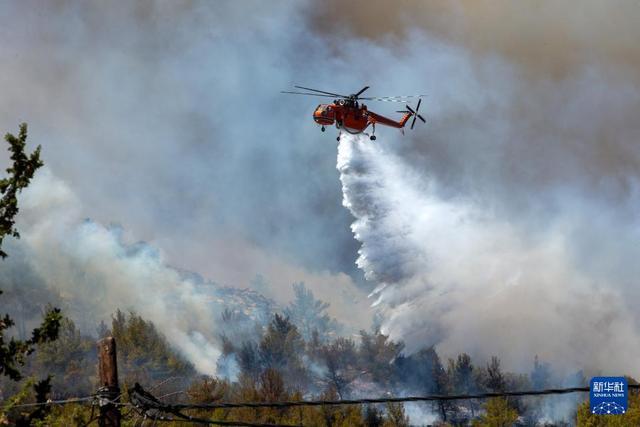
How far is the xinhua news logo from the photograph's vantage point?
875 inches

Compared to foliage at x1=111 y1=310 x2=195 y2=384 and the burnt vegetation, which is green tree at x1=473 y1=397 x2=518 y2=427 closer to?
the burnt vegetation

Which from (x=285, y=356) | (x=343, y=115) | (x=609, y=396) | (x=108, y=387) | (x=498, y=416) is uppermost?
(x=343, y=115)

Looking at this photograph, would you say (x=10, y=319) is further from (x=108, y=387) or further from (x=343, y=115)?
(x=343, y=115)

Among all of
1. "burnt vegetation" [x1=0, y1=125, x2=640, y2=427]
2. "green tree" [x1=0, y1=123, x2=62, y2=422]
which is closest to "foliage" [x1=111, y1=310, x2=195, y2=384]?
"burnt vegetation" [x1=0, y1=125, x2=640, y2=427]

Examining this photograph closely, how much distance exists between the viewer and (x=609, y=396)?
2247 cm

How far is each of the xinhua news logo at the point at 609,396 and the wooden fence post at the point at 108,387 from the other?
13.1 m

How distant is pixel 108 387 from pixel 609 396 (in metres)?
13.9

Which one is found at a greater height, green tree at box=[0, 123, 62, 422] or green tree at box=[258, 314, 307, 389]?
green tree at box=[258, 314, 307, 389]

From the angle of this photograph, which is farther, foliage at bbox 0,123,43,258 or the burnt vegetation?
the burnt vegetation

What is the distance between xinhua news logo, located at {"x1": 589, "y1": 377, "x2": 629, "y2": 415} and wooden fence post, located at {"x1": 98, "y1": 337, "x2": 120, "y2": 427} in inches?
517

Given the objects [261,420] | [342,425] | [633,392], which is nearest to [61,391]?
[261,420]

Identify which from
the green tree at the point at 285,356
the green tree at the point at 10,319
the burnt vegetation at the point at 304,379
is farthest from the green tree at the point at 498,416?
the green tree at the point at 10,319

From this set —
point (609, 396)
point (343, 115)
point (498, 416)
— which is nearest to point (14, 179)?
point (609, 396)

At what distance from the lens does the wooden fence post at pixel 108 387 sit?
869 inches
